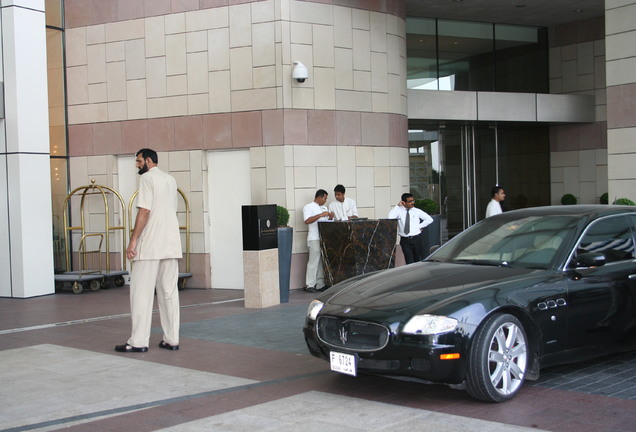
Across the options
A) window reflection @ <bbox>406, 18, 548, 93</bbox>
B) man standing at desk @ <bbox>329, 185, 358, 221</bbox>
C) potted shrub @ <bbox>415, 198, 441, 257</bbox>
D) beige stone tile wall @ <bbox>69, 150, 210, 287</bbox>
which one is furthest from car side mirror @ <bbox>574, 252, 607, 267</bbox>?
window reflection @ <bbox>406, 18, 548, 93</bbox>

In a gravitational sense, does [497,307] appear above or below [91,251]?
above

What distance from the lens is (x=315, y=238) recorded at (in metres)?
13.4

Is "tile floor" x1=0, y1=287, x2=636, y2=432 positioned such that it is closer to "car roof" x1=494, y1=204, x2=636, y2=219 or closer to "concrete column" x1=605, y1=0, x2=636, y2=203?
"car roof" x1=494, y1=204, x2=636, y2=219

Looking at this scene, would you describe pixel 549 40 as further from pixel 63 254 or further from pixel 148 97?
pixel 63 254

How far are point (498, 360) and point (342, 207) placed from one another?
26.0 ft

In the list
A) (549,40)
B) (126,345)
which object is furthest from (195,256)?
(549,40)

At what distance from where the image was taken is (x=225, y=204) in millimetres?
14281

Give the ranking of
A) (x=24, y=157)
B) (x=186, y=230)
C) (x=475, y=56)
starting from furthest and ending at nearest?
(x=475, y=56) → (x=186, y=230) → (x=24, y=157)

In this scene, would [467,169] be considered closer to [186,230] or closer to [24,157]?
[186,230]

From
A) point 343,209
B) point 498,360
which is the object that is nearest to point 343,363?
point 498,360

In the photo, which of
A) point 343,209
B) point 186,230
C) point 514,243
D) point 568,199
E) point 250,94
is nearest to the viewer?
point 514,243

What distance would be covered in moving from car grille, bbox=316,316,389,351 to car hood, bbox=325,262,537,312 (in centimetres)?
17

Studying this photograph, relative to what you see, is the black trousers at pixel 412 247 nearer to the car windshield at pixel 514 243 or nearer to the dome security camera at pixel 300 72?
the dome security camera at pixel 300 72

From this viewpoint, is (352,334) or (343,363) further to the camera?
(352,334)
